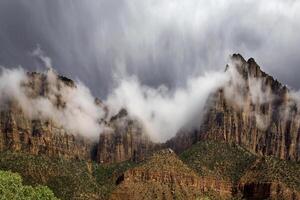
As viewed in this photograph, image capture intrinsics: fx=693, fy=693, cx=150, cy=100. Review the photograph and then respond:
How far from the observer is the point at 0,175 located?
135250mm

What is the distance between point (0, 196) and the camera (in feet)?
406

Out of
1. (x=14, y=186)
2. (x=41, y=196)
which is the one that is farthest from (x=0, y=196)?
(x=41, y=196)

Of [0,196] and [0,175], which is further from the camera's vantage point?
[0,175]

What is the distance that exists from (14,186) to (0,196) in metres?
7.21

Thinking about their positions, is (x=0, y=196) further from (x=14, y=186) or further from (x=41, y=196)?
(x=41, y=196)

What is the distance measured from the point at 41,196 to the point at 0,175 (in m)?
9.64

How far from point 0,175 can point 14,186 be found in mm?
5881

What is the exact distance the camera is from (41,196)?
13938 centimetres

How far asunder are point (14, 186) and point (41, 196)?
9793mm

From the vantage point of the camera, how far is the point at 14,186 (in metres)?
131

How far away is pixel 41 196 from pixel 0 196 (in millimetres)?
16456

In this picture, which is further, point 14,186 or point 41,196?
point 41,196
